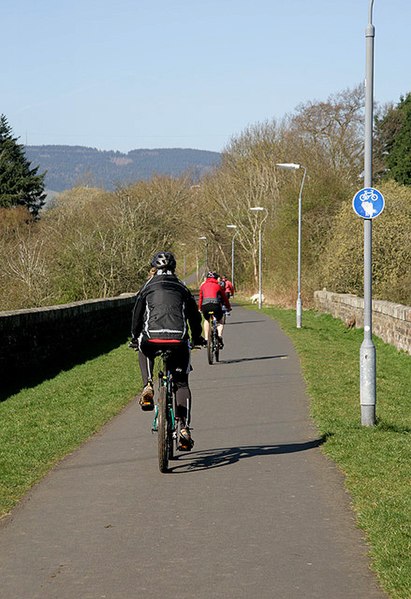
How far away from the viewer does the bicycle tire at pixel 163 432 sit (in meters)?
8.92

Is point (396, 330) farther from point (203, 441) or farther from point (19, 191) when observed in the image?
point (19, 191)

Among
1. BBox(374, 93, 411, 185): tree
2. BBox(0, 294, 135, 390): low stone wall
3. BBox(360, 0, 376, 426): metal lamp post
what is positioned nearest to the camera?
BBox(360, 0, 376, 426): metal lamp post

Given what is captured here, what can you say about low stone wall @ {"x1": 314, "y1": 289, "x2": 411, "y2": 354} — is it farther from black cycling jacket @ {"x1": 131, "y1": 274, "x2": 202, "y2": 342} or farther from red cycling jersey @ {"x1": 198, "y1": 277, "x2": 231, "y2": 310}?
black cycling jacket @ {"x1": 131, "y1": 274, "x2": 202, "y2": 342}

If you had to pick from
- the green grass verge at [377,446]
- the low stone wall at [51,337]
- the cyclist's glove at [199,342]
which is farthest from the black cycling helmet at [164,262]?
the low stone wall at [51,337]

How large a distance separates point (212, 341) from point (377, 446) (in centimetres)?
1070

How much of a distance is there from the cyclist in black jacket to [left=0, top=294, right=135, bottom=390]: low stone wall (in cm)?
796

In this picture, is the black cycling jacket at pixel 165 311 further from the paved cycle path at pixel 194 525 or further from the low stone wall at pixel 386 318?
the low stone wall at pixel 386 318

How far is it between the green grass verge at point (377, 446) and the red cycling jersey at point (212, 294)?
6.60 feet

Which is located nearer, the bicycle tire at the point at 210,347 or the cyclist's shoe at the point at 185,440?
the cyclist's shoe at the point at 185,440

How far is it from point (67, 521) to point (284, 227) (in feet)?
177

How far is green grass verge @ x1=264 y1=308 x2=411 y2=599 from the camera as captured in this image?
6.40 metres

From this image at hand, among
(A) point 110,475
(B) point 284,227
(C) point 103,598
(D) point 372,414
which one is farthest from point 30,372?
(B) point 284,227

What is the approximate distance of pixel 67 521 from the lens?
727 cm

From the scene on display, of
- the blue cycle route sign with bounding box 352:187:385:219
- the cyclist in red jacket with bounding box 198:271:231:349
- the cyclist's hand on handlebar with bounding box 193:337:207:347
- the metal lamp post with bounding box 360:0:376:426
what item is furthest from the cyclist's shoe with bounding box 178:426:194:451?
the cyclist in red jacket with bounding box 198:271:231:349
